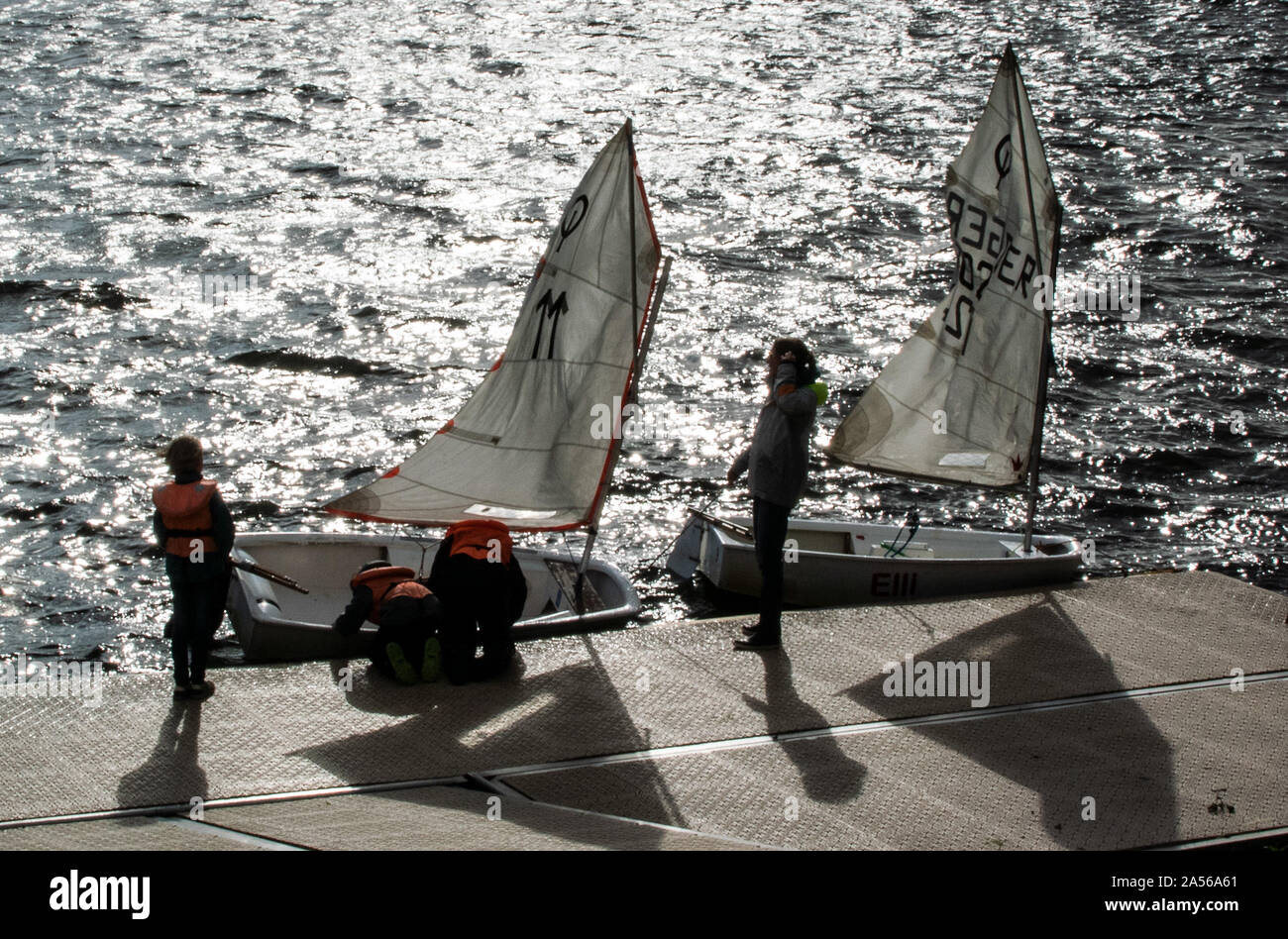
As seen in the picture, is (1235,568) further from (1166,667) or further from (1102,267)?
(1102,267)

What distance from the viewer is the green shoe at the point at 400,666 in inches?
360

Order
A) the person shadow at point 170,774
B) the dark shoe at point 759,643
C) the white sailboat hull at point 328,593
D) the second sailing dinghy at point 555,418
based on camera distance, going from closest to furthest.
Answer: the person shadow at point 170,774, the dark shoe at point 759,643, the second sailing dinghy at point 555,418, the white sailboat hull at point 328,593

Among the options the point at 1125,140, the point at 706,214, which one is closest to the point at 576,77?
the point at 706,214

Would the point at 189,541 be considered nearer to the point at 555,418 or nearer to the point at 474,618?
the point at 474,618

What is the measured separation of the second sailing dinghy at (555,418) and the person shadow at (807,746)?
6.74ft

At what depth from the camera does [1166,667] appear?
31.9ft

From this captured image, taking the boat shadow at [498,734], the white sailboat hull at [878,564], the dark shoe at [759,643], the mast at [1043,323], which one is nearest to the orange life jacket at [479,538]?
the boat shadow at [498,734]

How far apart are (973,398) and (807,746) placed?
5077 mm

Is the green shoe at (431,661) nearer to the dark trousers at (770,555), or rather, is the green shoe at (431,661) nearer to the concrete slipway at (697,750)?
the concrete slipway at (697,750)

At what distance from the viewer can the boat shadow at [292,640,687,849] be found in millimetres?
7668

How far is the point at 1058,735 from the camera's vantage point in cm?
862

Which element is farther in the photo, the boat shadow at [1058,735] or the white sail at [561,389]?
the white sail at [561,389]

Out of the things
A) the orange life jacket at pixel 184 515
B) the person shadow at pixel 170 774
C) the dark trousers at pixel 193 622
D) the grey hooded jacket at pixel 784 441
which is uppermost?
the grey hooded jacket at pixel 784 441
